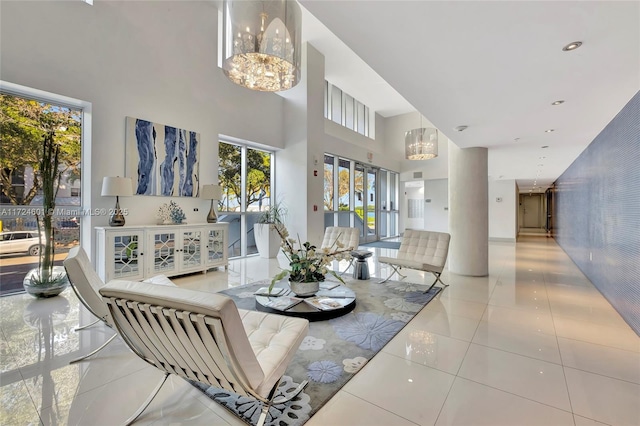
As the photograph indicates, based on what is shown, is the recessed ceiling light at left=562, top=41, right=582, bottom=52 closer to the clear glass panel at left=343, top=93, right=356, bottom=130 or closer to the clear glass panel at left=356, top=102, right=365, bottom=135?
the clear glass panel at left=343, top=93, right=356, bottom=130

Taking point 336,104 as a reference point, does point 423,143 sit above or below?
below

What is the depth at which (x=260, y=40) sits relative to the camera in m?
3.23

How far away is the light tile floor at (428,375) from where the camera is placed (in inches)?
65.5

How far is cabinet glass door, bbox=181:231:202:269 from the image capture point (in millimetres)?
4848

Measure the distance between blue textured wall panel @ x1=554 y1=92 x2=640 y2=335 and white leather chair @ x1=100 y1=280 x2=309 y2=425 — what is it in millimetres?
3712

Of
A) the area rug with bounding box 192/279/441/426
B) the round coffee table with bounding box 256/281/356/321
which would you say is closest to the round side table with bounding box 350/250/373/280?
the area rug with bounding box 192/279/441/426

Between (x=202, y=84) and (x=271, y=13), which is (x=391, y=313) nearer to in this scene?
(x=271, y=13)

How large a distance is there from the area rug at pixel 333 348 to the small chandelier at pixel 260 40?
296 cm

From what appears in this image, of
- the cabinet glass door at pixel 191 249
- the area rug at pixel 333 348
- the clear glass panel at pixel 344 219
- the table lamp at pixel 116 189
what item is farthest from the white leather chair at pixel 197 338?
the clear glass panel at pixel 344 219

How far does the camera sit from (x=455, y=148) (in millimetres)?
5285

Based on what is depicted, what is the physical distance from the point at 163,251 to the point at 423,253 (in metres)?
4.21

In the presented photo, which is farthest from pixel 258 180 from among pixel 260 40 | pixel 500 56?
pixel 500 56

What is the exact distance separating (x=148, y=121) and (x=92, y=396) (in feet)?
13.9

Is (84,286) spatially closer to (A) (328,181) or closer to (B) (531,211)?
(A) (328,181)
